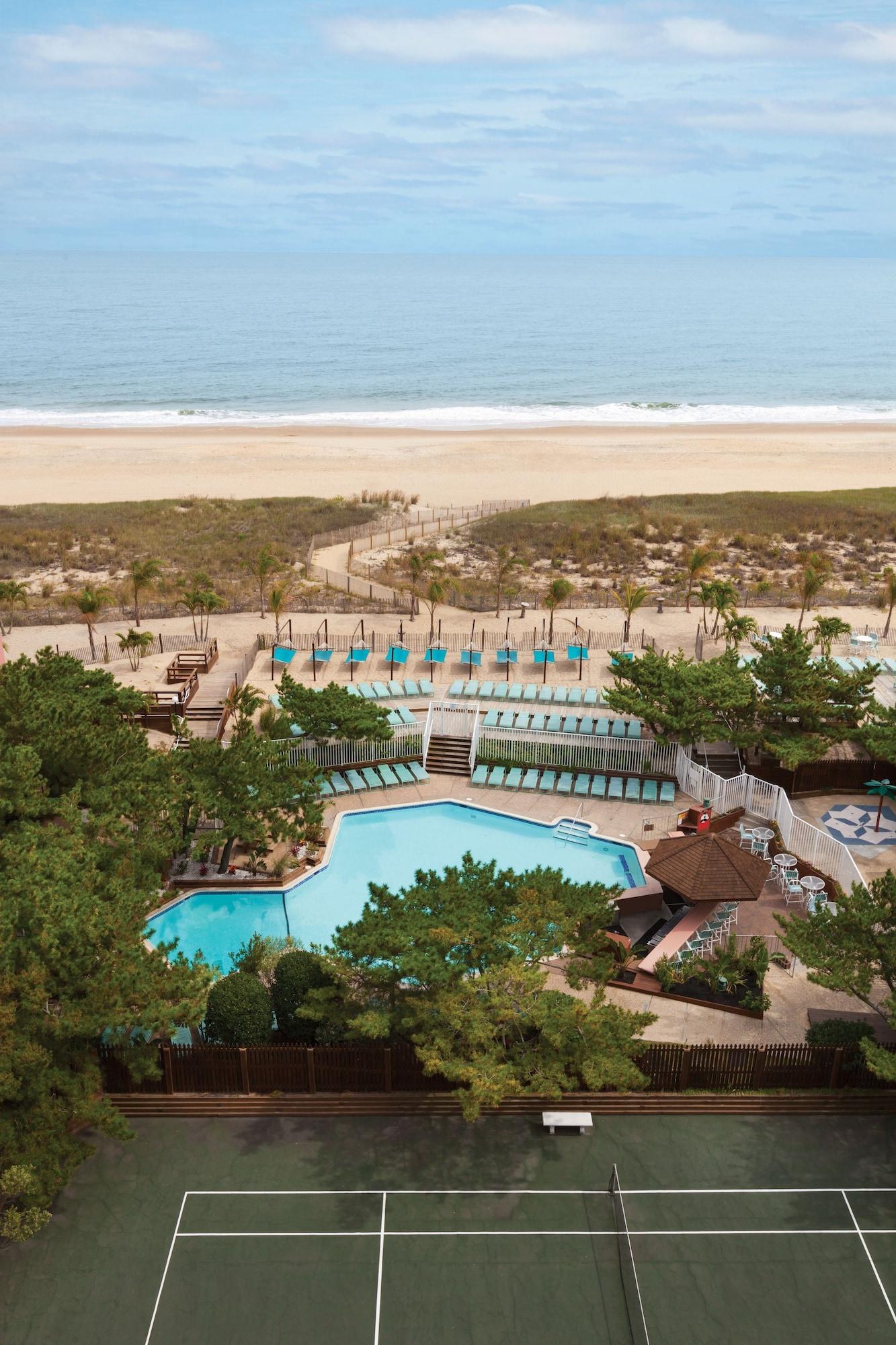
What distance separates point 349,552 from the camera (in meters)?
48.8

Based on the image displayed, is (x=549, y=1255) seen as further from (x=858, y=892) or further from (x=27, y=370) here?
(x=27, y=370)

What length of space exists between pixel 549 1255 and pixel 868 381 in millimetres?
128470

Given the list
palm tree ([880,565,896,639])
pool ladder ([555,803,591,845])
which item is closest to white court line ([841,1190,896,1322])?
pool ladder ([555,803,591,845])

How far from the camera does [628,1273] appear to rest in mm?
13500

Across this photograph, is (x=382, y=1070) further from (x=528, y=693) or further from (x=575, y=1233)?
(x=528, y=693)

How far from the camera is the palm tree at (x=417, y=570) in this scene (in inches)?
1582

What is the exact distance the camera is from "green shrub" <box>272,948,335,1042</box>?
1698cm

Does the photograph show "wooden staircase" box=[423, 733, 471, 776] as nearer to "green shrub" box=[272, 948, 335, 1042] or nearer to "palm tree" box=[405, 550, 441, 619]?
"green shrub" box=[272, 948, 335, 1042]

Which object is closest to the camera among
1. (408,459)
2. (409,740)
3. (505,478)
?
(409,740)

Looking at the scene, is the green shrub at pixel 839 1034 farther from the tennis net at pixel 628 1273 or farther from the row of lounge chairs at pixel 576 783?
the row of lounge chairs at pixel 576 783

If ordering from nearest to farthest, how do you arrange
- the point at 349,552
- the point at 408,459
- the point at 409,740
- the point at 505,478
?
the point at 409,740, the point at 349,552, the point at 505,478, the point at 408,459

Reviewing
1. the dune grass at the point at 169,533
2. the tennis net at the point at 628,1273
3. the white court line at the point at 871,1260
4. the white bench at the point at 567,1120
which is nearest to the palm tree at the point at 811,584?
the dune grass at the point at 169,533

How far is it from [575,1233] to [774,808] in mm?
12596

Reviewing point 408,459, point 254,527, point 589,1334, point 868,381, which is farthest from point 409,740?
point 868,381
